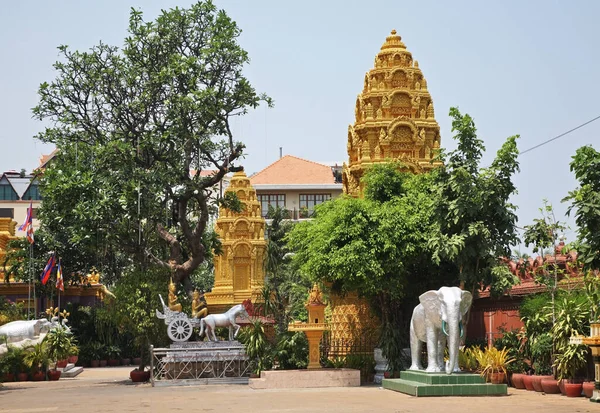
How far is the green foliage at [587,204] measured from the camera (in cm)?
1691

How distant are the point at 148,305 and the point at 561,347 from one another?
11.5 meters

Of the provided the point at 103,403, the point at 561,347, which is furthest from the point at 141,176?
the point at 561,347

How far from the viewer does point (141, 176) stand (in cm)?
2517

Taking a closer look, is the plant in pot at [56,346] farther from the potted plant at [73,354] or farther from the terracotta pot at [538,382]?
the terracotta pot at [538,382]

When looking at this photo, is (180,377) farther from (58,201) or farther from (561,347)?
(561,347)

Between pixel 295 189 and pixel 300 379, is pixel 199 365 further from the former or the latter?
pixel 295 189

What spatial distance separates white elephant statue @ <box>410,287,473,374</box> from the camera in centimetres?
1922

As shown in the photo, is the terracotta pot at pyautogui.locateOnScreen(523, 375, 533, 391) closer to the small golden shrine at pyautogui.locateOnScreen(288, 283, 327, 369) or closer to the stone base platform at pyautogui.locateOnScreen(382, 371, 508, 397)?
the stone base platform at pyautogui.locateOnScreen(382, 371, 508, 397)

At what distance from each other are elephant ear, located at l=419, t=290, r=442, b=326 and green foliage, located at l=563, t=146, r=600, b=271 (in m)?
3.59

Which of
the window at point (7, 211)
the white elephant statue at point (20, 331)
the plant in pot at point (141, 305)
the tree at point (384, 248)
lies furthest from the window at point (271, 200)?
the plant in pot at point (141, 305)

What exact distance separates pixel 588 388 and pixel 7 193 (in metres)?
59.5

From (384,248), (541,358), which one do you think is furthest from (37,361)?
(541,358)

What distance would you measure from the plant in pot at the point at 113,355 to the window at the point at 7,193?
3193cm

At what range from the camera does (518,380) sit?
20.4 m
